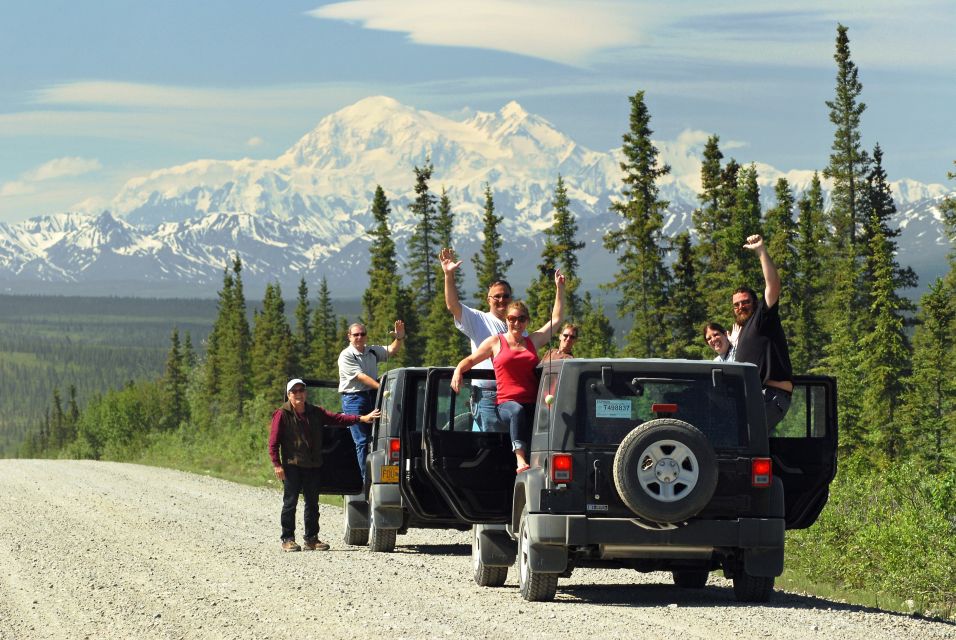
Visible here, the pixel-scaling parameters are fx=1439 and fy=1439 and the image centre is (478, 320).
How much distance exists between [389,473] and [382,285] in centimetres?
9280

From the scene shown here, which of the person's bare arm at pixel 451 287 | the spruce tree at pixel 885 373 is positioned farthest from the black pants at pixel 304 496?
the spruce tree at pixel 885 373

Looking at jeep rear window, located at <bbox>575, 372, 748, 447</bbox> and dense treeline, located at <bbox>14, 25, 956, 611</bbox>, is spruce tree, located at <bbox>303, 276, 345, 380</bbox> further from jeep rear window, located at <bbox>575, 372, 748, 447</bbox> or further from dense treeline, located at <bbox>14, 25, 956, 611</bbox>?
jeep rear window, located at <bbox>575, 372, 748, 447</bbox>

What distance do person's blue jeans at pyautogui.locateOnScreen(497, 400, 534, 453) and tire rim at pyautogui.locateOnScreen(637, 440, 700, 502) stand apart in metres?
1.53

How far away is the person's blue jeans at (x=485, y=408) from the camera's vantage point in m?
12.4

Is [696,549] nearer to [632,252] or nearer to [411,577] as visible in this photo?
[411,577]

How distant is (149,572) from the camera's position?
13711 millimetres

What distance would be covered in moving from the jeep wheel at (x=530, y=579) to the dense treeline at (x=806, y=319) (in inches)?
198

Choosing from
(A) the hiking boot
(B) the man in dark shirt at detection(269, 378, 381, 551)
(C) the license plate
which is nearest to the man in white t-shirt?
(C) the license plate

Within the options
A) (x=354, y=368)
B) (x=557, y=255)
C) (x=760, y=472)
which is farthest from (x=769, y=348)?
(x=557, y=255)

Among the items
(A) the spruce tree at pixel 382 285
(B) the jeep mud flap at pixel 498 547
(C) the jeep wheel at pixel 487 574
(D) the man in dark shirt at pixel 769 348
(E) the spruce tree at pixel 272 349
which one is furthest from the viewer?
(E) the spruce tree at pixel 272 349

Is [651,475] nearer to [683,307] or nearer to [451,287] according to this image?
[451,287]

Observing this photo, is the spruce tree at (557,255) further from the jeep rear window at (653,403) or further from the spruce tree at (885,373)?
the jeep rear window at (653,403)

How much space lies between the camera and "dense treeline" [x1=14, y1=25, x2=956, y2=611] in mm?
17047

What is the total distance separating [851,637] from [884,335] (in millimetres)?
69060
